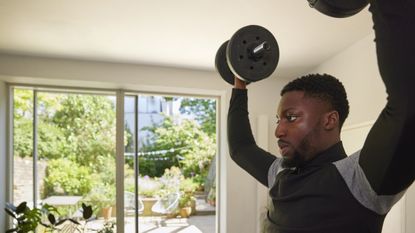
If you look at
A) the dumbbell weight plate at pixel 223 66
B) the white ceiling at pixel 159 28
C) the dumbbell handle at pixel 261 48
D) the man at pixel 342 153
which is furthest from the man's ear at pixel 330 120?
the white ceiling at pixel 159 28

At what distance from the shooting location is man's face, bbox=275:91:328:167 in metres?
0.71

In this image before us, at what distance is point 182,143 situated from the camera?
11.5ft

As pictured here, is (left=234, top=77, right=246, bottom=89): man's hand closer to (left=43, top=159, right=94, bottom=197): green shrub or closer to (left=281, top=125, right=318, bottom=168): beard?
(left=281, top=125, right=318, bottom=168): beard

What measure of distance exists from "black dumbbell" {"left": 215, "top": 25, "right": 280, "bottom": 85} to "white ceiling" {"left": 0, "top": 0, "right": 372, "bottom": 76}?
1.13m

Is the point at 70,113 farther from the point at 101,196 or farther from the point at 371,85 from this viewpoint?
the point at 371,85

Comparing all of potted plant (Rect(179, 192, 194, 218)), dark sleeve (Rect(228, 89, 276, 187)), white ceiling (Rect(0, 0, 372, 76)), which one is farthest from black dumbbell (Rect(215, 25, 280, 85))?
potted plant (Rect(179, 192, 194, 218))

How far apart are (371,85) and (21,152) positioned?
2884mm

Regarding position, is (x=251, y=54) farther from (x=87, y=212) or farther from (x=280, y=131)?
(x=87, y=212)

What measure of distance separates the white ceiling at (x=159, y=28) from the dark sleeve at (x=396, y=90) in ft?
5.33

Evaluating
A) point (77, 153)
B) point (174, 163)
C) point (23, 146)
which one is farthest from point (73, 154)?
point (174, 163)

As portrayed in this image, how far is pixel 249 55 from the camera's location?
0.95 m

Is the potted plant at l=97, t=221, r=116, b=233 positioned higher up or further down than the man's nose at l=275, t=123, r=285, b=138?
further down

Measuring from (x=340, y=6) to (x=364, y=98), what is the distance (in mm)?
2087

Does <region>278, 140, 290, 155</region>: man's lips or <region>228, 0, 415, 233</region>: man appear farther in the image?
<region>278, 140, 290, 155</region>: man's lips
